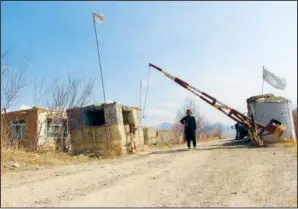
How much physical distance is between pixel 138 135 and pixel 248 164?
8.71m

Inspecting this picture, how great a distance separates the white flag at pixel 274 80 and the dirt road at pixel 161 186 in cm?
958

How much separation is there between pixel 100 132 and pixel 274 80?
900cm

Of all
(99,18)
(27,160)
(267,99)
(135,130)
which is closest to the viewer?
(27,160)

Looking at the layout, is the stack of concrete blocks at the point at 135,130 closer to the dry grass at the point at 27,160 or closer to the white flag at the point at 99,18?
the white flag at the point at 99,18

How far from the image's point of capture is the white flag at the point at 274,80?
18.0 m

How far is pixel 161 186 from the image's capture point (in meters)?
6.52

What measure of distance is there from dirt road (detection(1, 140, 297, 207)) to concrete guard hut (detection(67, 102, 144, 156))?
5625 millimetres

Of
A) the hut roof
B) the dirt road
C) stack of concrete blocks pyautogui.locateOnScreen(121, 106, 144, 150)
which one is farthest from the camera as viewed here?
the hut roof

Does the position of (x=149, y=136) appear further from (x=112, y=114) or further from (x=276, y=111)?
(x=112, y=114)

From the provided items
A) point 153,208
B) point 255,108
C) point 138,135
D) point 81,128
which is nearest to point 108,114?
point 81,128

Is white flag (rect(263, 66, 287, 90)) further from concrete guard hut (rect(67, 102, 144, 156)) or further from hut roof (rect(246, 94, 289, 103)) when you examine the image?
concrete guard hut (rect(67, 102, 144, 156))

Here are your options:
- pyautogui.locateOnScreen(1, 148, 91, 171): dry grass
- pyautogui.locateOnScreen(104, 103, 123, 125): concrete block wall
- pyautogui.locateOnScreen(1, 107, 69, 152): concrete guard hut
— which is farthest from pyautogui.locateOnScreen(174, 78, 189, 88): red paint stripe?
pyautogui.locateOnScreen(1, 148, 91, 171): dry grass

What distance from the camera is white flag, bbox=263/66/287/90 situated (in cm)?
1802

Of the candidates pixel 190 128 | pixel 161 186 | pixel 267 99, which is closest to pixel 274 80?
pixel 267 99
